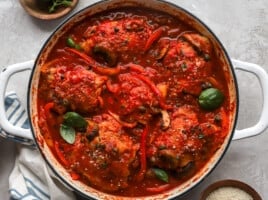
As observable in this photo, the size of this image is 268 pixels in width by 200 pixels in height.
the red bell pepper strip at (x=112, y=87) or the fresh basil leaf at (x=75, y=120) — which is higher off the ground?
the red bell pepper strip at (x=112, y=87)

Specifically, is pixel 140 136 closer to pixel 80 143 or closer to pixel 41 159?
pixel 80 143

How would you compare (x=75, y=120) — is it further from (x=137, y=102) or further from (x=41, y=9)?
(x=41, y=9)

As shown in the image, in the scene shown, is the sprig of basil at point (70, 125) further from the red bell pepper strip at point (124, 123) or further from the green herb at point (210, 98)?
the green herb at point (210, 98)

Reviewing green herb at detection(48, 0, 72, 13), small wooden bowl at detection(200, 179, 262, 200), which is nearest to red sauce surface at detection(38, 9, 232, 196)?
small wooden bowl at detection(200, 179, 262, 200)

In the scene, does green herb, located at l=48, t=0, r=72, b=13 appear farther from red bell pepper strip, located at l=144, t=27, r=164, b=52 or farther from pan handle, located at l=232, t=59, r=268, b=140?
pan handle, located at l=232, t=59, r=268, b=140

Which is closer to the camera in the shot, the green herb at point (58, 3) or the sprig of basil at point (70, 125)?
the sprig of basil at point (70, 125)

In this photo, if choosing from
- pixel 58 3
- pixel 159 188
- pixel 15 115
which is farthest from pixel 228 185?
pixel 58 3

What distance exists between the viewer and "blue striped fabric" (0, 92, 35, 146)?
4223 mm

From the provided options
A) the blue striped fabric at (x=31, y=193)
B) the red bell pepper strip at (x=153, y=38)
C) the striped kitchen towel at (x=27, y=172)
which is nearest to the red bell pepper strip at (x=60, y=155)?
the striped kitchen towel at (x=27, y=172)

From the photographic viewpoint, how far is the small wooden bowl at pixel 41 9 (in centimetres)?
426

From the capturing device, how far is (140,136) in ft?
13.5

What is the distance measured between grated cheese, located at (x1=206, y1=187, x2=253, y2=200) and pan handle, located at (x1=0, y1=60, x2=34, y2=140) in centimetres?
120

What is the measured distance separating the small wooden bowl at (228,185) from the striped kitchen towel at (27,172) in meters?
0.82

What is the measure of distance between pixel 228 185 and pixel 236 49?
33.7 inches
